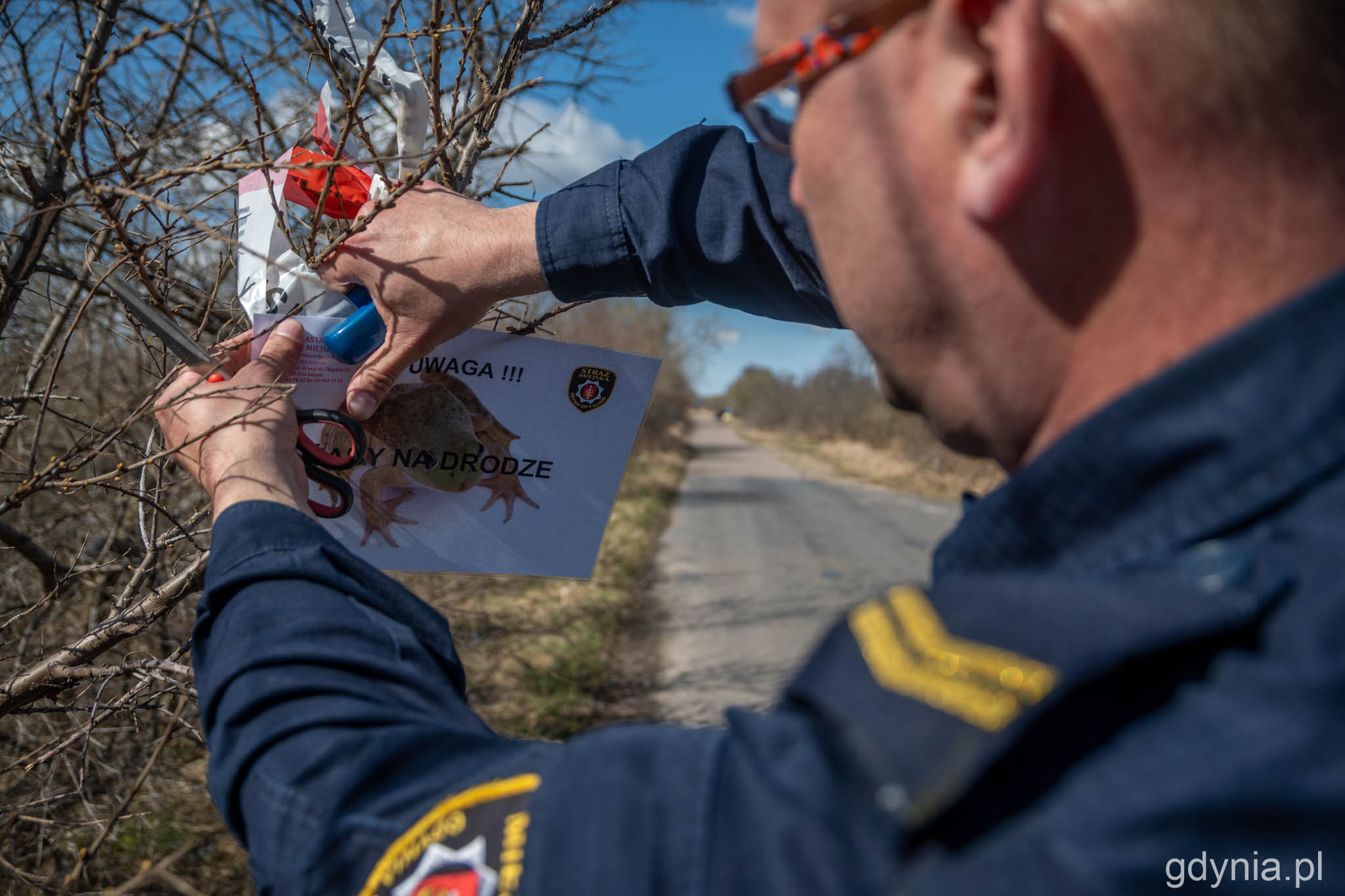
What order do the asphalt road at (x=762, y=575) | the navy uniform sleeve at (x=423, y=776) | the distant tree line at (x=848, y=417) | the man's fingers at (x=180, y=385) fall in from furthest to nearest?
the distant tree line at (x=848, y=417) < the asphalt road at (x=762, y=575) < the man's fingers at (x=180, y=385) < the navy uniform sleeve at (x=423, y=776)

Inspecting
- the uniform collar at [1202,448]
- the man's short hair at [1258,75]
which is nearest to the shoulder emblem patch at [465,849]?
the uniform collar at [1202,448]

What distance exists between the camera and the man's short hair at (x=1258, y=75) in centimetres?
54

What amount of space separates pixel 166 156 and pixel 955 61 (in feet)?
8.38

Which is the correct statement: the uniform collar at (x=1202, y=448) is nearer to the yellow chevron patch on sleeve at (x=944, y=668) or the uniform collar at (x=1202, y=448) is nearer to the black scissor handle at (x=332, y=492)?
the yellow chevron patch on sleeve at (x=944, y=668)

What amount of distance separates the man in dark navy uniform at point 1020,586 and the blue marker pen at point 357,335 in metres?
0.50

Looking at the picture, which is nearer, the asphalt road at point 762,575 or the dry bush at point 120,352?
the dry bush at point 120,352

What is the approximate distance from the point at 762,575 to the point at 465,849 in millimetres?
8903

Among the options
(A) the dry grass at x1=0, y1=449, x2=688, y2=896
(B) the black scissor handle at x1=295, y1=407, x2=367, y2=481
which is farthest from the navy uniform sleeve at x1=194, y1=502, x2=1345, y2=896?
(B) the black scissor handle at x1=295, y1=407, x2=367, y2=481

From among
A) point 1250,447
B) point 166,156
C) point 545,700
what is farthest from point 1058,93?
point 545,700

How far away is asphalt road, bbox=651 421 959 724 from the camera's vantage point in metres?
6.01

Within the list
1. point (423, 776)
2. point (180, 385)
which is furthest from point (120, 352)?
point (423, 776)

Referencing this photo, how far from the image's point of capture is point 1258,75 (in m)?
0.54

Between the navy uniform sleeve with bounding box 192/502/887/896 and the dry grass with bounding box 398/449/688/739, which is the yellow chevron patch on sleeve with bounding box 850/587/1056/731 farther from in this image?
the dry grass with bounding box 398/449/688/739

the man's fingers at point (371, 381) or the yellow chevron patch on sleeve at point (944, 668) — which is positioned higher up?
the man's fingers at point (371, 381)
